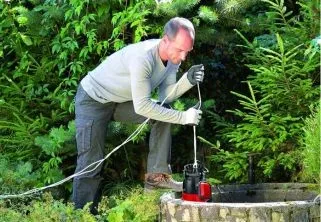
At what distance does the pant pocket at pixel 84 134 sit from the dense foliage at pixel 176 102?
1.49 feet

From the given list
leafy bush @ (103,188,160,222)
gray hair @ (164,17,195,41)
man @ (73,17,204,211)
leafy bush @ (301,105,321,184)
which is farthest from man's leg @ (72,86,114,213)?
leafy bush @ (301,105,321,184)

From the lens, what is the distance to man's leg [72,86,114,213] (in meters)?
4.96

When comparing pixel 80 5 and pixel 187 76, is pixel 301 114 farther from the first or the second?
pixel 80 5

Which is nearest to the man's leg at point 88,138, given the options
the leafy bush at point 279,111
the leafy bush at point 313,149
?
the leafy bush at point 279,111

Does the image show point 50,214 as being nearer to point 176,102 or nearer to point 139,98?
point 139,98

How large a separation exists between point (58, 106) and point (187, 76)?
1.73 m

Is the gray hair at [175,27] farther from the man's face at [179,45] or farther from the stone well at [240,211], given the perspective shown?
the stone well at [240,211]

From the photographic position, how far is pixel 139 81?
447 centimetres

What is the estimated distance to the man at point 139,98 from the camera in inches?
177

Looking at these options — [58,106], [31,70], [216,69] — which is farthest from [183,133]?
[31,70]

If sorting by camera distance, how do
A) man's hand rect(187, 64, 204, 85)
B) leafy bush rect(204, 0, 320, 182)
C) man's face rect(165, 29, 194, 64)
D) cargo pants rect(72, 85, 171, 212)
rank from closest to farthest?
man's face rect(165, 29, 194, 64) → man's hand rect(187, 64, 204, 85) → cargo pants rect(72, 85, 171, 212) → leafy bush rect(204, 0, 320, 182)

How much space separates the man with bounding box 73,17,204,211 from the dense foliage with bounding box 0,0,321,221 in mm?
315

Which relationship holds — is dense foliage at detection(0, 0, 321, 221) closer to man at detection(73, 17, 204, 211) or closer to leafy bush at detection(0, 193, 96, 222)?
leafy bush at detection(0, 193, 96, 222)

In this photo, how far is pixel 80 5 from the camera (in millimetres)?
5707
